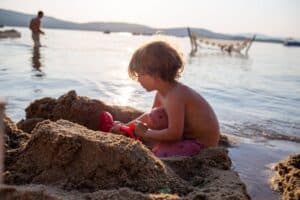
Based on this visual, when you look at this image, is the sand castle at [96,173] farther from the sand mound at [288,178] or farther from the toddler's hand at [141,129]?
the sand mound at [288,178]

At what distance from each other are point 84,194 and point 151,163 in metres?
0.48

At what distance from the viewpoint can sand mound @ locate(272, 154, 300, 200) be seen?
3.82 meters

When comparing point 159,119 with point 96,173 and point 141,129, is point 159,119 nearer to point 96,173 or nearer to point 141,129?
point 141,129

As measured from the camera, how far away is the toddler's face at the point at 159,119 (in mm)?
3736

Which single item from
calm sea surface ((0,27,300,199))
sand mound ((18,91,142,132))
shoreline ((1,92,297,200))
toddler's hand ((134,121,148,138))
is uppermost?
toddler's hand ((134,121,148,138))

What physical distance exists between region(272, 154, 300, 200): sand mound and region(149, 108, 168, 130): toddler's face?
1239mm

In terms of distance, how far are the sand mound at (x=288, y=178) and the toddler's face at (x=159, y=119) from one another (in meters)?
1.24

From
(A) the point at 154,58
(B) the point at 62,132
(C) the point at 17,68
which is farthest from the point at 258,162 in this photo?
(C) the point at 17,68

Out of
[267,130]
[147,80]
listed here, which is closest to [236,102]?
[267,130]

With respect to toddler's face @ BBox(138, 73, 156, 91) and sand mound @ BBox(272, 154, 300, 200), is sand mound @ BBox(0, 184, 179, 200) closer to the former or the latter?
toddler's face @ BBox(138, 73, 156, 91)

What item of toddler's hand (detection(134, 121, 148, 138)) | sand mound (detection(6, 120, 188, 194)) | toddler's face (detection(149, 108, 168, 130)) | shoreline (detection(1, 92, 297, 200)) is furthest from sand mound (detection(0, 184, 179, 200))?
shoreline (detection(1, 92, 297, 200))

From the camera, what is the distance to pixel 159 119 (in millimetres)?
3758

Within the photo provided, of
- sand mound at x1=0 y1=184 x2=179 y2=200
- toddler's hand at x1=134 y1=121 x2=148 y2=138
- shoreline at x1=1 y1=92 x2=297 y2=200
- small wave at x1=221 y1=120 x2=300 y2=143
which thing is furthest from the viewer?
small wave at x1=221 y1=120 x2=300 y2=143

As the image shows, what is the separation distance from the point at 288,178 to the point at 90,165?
2.35 meters
